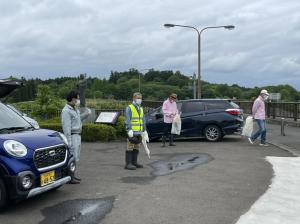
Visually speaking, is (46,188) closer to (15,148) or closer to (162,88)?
(15,148)

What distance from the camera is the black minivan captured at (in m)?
17.9

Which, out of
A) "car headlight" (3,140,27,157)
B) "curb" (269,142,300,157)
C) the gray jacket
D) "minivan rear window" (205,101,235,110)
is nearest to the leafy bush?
"minivan rear window" (205,101,235,110)

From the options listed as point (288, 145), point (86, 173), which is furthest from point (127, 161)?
point (288, 145)

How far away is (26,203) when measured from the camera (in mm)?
8102

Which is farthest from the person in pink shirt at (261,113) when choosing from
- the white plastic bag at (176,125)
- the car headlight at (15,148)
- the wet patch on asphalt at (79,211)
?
the car headlight at (15,148)

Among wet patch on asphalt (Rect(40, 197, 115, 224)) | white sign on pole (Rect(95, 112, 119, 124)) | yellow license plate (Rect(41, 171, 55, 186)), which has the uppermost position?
white sign on pole (Rect(95, 112, 119, 124))

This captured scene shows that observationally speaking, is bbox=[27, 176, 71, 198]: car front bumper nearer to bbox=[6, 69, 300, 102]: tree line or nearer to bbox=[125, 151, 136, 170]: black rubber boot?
bbox=[125, 151, 136, 170]: black rubber boot

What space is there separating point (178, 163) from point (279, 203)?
463 centimetres

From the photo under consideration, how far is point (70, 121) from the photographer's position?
9812mm

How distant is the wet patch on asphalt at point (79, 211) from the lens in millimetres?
6996

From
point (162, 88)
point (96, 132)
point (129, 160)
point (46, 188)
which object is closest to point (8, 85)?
point (129, 160)

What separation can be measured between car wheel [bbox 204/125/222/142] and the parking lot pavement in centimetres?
405

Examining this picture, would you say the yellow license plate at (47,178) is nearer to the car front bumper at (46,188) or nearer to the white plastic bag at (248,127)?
the car front bumper at (46,188)

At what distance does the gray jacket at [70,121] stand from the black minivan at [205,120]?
8521mm
